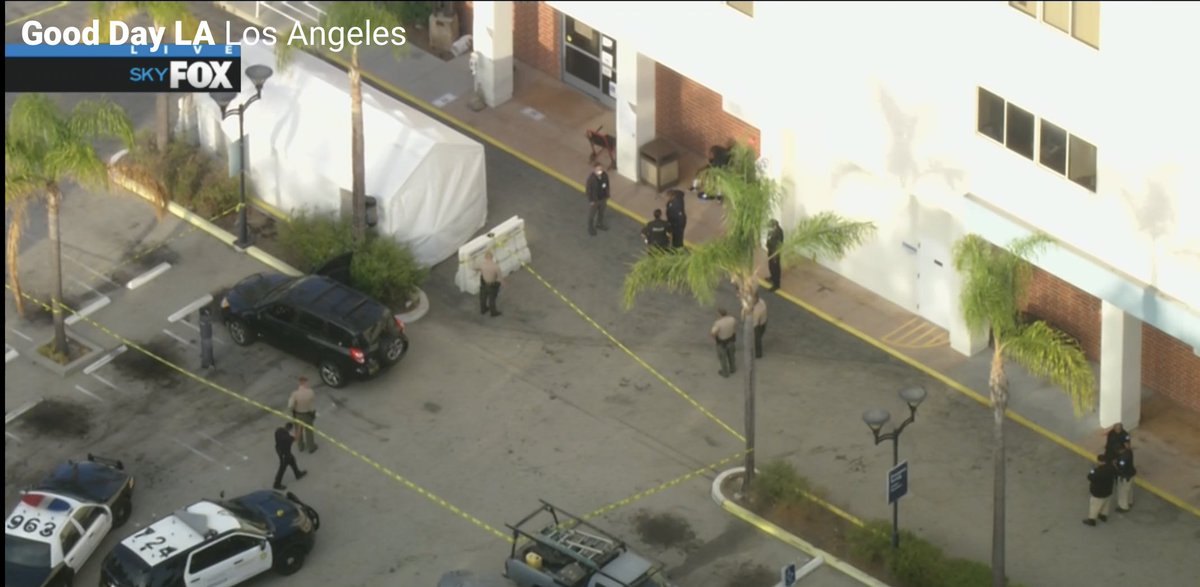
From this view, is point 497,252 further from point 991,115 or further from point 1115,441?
point 1115,441

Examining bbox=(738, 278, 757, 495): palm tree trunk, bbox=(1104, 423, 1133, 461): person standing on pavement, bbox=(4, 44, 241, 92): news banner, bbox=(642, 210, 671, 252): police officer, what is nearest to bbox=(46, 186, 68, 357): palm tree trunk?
bbox=(4, 44, 241, 92): news banner

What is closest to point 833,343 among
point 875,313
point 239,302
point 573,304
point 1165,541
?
point 875,313

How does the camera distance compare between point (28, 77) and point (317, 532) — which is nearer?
point (317, 532)

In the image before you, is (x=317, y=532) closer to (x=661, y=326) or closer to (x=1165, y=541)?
(x=661, y=326)

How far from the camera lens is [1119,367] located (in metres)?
47.3

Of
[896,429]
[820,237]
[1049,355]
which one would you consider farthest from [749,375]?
[1049,355]

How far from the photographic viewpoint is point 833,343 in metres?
51.6

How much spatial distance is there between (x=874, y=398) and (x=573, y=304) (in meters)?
7.00

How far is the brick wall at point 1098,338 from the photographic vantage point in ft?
160

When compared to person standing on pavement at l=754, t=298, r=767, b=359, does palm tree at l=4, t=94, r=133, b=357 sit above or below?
above

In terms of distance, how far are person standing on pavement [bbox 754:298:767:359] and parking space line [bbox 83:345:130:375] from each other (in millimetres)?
12819

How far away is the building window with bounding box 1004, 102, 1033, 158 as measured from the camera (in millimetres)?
44906

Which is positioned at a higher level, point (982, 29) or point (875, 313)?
point (982, 29)

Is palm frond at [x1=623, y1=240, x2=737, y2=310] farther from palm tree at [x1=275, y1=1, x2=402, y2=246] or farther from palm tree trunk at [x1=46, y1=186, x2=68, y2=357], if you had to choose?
palm tree trunk at [x1=46, y1=186, x2=68, y2=357]
